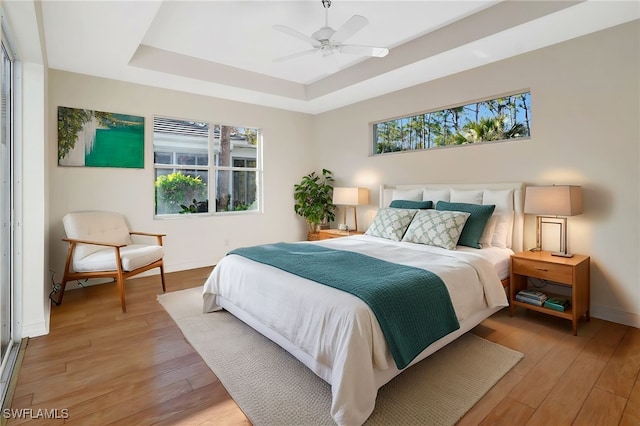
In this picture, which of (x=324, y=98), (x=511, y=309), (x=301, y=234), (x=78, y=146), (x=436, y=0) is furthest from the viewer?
(x=301, y=234)

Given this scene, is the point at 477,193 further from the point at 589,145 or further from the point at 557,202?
the point at 589,145

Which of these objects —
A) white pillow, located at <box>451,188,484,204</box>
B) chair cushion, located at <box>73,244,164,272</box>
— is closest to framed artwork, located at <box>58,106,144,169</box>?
chair cushion, located at <box>73,244,164,272</box>

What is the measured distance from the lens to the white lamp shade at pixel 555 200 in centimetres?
279

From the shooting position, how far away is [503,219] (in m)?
3.31

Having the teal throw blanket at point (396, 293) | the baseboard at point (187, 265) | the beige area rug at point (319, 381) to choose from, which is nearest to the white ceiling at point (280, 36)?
the teal throw blanket at point (396, 293)

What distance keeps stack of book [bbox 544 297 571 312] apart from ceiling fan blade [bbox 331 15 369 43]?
2.78 metres

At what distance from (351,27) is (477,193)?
2.11 meters

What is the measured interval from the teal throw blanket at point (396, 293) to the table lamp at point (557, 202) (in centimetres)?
143

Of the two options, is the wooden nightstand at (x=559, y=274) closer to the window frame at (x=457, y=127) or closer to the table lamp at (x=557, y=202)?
the table lamp at (x=557, y=202)

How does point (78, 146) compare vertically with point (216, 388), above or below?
above

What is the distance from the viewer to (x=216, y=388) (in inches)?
78.8

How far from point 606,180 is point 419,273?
2.08 meters

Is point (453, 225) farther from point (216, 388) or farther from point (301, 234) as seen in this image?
point (301, 234)

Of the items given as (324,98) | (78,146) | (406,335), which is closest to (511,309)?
(406,335)
